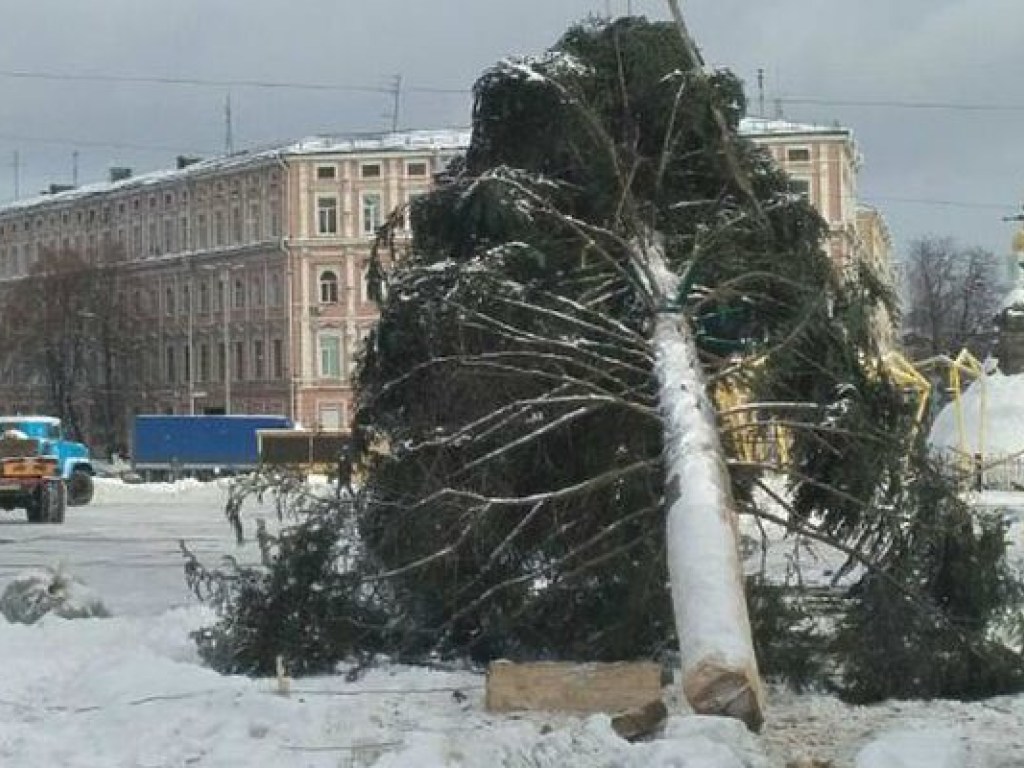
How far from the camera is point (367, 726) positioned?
8.74 m

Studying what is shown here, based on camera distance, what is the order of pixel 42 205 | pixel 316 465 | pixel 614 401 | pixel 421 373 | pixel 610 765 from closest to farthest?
pixel 610 765, pixel 614 401, pixel 421 373, pixel 316 465, pixel 42 205

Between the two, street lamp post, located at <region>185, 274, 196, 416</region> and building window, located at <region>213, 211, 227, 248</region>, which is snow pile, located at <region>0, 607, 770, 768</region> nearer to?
building window, located at <region>213, 211, 227, 248</region>

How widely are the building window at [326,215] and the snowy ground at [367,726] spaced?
7429 cm

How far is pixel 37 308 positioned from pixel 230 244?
1061 cm

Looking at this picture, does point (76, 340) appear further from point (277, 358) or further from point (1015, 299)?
point (1015, 299)

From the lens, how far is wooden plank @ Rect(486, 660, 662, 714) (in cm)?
870

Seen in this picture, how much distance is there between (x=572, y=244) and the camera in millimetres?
11867

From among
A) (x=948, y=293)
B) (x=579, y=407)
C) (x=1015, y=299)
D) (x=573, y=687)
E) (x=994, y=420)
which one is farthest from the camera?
(x=948, y=293)

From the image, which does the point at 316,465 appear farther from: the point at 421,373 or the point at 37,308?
the point at 37,308

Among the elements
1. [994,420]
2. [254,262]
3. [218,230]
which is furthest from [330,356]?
[994,420]

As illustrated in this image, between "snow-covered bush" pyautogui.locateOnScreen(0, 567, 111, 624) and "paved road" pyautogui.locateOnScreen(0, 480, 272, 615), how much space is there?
1.55 meters

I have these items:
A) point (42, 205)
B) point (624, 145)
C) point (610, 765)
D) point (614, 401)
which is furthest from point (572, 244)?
point (42, 205)

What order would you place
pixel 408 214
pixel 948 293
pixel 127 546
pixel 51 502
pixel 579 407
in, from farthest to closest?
pixel 948 293 < pixel 51 502 < pixel 127 546 < pixel 408 214 < pixel 579 407

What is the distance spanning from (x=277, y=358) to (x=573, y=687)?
79530mm
